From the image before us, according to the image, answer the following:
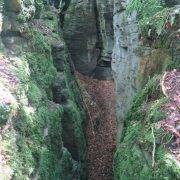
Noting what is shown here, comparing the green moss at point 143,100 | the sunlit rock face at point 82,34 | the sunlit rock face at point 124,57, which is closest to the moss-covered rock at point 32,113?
the sunlit rock face at point 124,57

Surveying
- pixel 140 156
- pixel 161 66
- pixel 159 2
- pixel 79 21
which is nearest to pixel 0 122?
pixel 140 156

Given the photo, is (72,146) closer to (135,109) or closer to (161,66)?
(135,109)

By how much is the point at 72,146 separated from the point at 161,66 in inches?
156

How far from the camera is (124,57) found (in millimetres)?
13852

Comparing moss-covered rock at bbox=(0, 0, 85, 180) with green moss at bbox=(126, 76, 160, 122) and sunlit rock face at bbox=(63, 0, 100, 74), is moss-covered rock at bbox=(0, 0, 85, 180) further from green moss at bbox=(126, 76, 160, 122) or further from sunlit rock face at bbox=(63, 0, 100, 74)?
sunlit rock face at bbox=(63, 0, 100, 74)

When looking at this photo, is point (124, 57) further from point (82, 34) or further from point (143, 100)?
point (82, 34)

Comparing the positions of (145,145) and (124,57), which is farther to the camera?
(124,57)

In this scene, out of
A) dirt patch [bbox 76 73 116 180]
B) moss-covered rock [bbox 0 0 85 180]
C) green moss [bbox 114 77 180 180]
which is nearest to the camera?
green moss [bbox 114 77 180 180]

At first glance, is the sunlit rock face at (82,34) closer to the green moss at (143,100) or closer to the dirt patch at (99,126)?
the dirt patch at (99,126)

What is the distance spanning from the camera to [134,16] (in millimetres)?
12844

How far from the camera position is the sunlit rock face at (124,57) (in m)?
12.5

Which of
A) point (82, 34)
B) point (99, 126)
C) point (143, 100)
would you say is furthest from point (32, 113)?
point (82, 34)

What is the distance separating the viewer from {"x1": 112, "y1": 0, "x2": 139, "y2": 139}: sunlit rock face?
1254cm

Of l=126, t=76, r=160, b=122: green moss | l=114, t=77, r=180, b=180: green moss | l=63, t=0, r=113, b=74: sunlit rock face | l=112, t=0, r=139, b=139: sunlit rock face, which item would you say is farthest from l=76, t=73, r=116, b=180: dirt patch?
l=114, t=77, r=180, b=180: green moss
